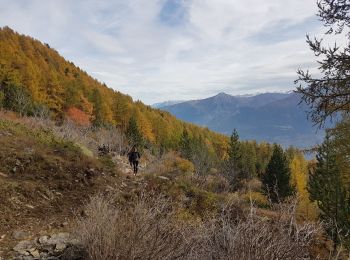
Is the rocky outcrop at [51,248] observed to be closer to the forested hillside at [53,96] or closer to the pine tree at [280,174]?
the forested hillside at [53,96]

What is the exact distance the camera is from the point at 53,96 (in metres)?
61.4

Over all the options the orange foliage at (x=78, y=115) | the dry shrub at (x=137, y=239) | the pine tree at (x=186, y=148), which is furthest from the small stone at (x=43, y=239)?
the orange foliage at (x=78, y=115)

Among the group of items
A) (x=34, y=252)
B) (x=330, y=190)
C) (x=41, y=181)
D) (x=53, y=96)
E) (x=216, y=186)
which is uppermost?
(x=53, y=96)

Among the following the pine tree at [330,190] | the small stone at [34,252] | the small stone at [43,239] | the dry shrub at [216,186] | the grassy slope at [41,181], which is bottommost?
the dry shrub at [216,186]

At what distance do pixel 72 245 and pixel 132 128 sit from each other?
47.9 m

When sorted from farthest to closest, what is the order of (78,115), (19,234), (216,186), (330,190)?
(78,115)
(216,186)
(330,190)
(19,234)

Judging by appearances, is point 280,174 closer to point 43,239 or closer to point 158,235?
point 43,239

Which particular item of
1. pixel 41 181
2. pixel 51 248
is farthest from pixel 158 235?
pixel 41 181

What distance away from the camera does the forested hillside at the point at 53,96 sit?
4794 centimetres

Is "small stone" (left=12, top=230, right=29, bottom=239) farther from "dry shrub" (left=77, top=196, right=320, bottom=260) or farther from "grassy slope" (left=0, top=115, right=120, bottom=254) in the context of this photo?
"dry shrub" (left=77, top=196, right=320, bottom=260)

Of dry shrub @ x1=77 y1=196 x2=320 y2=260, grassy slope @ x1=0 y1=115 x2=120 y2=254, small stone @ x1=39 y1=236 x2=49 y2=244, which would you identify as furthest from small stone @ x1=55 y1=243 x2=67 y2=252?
dry shrub @ x1=77 y1=196 x2=320 y2=260

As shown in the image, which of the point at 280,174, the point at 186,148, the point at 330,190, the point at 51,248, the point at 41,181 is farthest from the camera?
the point at 186,148

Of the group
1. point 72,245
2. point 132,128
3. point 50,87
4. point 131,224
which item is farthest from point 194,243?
point 50,87

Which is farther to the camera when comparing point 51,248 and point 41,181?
point 41,181
